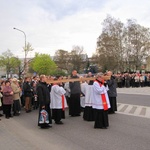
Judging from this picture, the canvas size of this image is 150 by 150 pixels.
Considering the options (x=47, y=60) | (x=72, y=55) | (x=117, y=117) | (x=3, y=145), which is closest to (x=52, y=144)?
(x=3, y=145)

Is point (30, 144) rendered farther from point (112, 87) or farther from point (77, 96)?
point (112, 87)

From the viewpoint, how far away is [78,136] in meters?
8.32

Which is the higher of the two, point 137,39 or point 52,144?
point 137,39

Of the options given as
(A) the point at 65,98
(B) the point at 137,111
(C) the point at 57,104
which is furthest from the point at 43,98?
(B) the point at 137,111

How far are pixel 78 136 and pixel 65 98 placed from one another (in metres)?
4.93

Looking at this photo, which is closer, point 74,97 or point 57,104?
point 57,104

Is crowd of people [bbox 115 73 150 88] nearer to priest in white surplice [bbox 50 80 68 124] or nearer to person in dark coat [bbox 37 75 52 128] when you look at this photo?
priest in white surplice [bbox 50 80 68 124]

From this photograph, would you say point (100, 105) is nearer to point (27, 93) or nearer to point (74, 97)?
point (74, 97)

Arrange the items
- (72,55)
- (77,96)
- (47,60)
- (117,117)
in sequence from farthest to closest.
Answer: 1. (72,55)
2. (47,60)
3. (77,96)
4. (117,117)

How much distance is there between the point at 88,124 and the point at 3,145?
3549 mm

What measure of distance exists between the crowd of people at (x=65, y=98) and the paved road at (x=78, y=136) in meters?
0.49

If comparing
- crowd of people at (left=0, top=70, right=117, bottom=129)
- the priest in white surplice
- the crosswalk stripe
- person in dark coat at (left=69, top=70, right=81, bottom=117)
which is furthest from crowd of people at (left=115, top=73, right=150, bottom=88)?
the priest in white surplice

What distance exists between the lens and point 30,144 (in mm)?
7586

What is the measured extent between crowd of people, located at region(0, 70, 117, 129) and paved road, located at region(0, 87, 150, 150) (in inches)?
19.4
